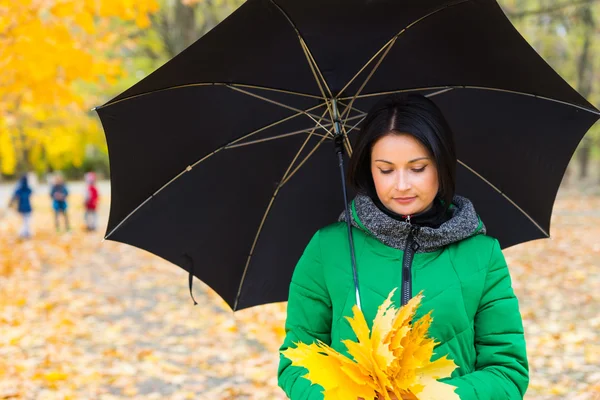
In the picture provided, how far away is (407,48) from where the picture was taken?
207 centimetres

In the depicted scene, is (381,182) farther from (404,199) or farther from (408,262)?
(408,262)

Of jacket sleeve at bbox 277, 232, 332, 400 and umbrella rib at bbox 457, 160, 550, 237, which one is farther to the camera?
umbrella rib at bbox 457, 160, 550, 237

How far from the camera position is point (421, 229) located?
1.73 m

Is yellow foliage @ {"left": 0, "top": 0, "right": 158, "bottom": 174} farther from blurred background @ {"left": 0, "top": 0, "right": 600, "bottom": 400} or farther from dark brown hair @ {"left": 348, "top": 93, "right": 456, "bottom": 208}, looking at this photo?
dark brown hair @ {"left": 348, "top": 93, "right": 456, "bottom": 208}

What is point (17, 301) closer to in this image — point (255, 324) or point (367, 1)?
point (255, 324)

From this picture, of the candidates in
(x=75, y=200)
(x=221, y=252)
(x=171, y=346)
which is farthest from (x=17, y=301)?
(x=75, y=200)

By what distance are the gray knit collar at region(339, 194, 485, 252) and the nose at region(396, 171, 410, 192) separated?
10cm

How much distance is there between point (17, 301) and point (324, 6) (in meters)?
7.05

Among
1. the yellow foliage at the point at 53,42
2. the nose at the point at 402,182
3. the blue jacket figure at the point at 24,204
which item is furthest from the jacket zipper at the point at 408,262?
the blue jacket figure at the point at 24,204

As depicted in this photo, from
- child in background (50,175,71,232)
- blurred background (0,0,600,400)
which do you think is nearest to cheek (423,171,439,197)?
blurred background (0,0,600,400)

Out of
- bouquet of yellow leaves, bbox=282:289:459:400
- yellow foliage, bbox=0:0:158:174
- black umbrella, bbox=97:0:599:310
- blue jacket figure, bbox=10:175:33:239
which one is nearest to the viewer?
bouquet of yellow leaves, bbox=282:289:459:400

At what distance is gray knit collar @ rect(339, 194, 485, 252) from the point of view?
1736 mm

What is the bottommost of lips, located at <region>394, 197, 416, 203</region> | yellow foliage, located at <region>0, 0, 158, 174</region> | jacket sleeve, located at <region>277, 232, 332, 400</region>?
jacket sleeve, located at <region>277, 232, 332, 400</region>

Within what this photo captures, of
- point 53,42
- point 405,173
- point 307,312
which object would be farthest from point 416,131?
point 53,42
